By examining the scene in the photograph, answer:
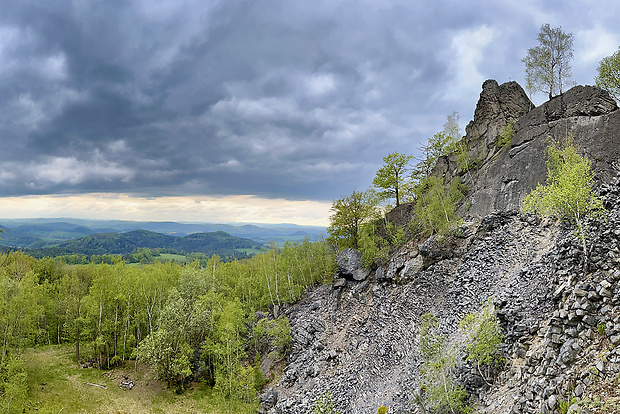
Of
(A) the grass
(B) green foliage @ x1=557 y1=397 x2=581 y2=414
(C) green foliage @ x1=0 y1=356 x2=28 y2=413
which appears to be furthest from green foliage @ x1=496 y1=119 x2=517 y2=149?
(C) green foliage @ x1=0 y1=356 x2=28 y2=413

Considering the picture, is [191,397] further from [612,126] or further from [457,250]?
[612,126]

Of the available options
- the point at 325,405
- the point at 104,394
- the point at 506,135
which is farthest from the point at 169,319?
the point at 506,135

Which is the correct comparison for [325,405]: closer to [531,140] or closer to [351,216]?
[351,216]

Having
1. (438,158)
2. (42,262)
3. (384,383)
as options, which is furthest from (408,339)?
(42,262)

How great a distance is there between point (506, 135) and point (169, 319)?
54.9m

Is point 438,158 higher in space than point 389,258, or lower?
higher

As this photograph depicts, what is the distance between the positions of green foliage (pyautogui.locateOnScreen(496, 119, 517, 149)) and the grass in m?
47.9

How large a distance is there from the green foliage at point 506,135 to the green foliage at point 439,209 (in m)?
7.61

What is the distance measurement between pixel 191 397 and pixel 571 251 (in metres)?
46.8

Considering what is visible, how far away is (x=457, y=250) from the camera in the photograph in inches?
1436

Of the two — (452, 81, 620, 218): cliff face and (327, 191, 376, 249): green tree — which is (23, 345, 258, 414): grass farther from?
(452, 81, 620, 218): cliff face

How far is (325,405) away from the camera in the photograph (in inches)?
1241

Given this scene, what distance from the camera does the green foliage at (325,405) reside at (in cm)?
3000

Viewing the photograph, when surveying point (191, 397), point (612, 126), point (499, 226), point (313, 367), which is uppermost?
point (612, 126)
